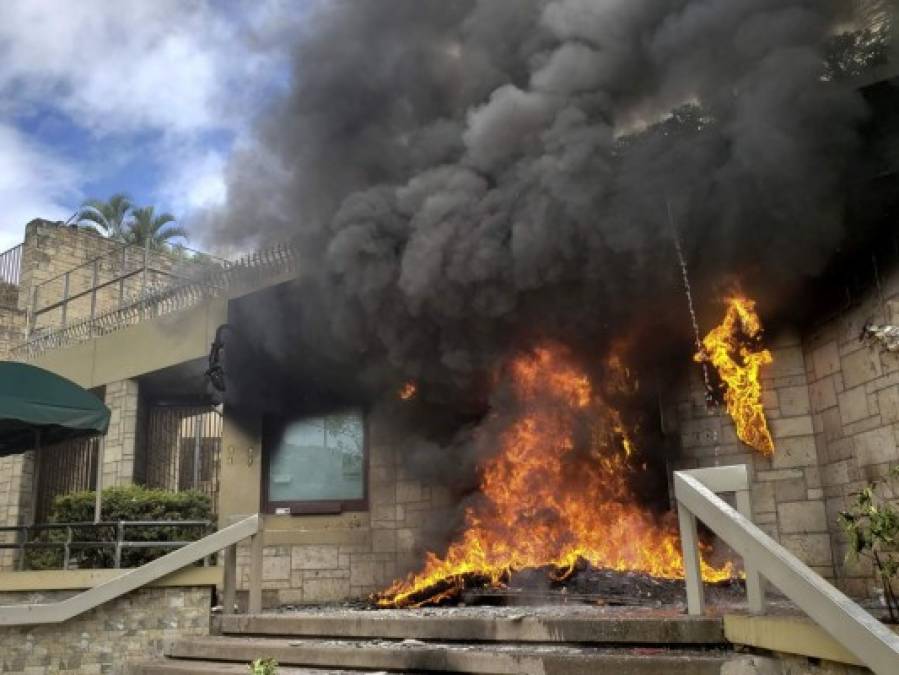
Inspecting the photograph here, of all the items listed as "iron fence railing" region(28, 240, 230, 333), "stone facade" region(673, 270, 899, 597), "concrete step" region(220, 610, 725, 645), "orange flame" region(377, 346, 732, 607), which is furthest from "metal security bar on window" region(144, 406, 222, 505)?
"stone facade" region(673, 270, 899, 597)

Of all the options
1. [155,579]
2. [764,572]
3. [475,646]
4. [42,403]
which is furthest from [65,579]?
[764,572]

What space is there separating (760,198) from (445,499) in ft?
20.2

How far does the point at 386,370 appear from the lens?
12.1 m

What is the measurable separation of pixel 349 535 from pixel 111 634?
395 centimetres

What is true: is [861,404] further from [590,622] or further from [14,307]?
[14,307]

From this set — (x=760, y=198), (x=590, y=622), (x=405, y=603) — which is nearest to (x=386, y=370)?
(x=405, y=603)

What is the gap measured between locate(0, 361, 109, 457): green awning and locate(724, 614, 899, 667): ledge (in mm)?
8095

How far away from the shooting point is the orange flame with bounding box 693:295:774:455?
29.8 ft

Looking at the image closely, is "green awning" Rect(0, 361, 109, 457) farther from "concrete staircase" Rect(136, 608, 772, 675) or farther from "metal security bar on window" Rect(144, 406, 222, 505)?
"metal security bar on window" Rect(144, 406, 222, 505)

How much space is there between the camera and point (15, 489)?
16.4 metres

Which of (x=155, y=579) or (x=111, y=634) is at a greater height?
(x=155, y=579)

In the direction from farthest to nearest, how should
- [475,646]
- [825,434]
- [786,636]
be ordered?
[825,434] < [475,646] < [786,636]

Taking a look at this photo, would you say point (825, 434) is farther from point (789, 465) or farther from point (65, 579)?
point (65, 579)

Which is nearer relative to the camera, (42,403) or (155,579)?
(155,579)
